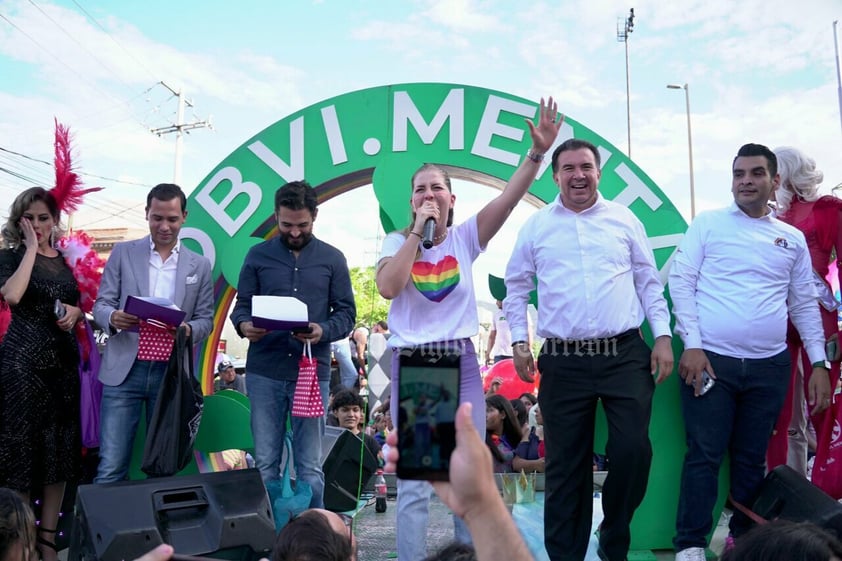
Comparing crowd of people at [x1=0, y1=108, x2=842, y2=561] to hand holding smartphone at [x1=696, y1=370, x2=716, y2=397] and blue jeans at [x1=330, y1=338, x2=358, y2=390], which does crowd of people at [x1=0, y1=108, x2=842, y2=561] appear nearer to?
hand holding smartphone at [x1=696, y1=370, x2=716, y2=397]

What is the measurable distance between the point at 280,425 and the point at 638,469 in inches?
63.1

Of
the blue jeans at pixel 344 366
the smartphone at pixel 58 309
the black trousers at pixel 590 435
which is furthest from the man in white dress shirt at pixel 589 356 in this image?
the blue jeans at pixel 344 366

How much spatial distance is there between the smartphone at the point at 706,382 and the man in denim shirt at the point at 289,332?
1598 mm

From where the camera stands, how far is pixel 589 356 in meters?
2.96

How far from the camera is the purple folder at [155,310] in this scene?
10.8 ft

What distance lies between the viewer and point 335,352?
891cm

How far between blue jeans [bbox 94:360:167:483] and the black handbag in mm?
108

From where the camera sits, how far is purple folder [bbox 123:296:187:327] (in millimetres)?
3283

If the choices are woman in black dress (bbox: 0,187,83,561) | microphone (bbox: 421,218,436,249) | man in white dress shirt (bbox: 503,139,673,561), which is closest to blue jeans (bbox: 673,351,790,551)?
man in white dress shirt (bbox: 503,139,673,561)

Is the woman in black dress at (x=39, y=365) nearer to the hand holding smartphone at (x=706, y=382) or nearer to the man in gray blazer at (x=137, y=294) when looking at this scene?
the man in gray blazer at (x=137, y=294)

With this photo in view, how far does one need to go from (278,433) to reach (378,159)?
160 centimetres

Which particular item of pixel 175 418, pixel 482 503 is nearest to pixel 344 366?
pixel 175 418

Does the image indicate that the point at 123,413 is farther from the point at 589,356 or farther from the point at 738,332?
the point at 738,332

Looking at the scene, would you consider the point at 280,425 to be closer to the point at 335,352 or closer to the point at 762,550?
the point at 762,550
